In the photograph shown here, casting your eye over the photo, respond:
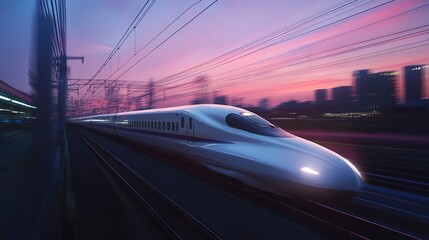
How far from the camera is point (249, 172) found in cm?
604

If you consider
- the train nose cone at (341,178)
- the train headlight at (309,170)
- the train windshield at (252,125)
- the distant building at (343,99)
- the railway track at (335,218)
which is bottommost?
the railway track at (335,218)

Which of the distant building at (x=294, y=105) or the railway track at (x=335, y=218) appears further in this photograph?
the distant building at (x=294, y=105)

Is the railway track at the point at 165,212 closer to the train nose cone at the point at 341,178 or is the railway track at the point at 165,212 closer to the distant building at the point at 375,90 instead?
the train nose cone at the point at 341,178

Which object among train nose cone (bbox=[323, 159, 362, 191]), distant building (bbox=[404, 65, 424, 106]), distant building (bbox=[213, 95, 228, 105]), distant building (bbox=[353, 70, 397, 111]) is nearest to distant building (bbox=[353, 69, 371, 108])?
distant building (bbox=[353, 70, 397, 111])

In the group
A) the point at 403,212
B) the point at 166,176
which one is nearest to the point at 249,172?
the point at 403,212

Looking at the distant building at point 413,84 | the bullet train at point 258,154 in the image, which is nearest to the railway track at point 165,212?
the bullet train at point 258,154

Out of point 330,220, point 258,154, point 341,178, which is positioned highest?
point 258,154

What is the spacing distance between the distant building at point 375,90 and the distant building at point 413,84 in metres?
1.69

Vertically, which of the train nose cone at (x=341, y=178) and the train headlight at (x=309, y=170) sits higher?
the train headlight at (x=309, y=170)

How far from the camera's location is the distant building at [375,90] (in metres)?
20.3

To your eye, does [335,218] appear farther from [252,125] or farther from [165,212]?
[165,212]

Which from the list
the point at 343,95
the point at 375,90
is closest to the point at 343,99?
the point at 343,95

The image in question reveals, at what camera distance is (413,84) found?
17344mm

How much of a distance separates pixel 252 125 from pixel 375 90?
1678 centimetres
